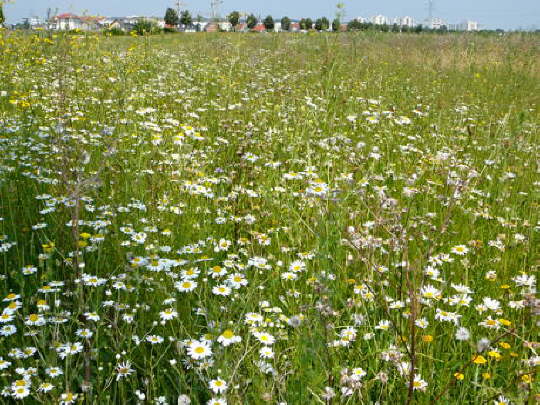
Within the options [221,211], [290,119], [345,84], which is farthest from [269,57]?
[221,211]

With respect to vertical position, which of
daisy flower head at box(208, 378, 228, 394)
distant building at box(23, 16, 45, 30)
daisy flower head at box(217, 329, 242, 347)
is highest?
distant building at box(23, 16, 45, 30)

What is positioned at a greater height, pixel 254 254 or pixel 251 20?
pixel 251 20

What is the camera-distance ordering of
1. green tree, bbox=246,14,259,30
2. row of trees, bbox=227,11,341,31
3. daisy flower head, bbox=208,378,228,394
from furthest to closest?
green tree, bbox=246,14,259,30 → row of trees, bbox=227,11,341,31 → daisy flower head, bbox=208,378,228,394

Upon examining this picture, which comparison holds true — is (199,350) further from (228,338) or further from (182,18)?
(182,18)

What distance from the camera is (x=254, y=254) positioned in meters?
2.22

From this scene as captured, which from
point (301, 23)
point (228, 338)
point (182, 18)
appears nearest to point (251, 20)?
point (228, 338)

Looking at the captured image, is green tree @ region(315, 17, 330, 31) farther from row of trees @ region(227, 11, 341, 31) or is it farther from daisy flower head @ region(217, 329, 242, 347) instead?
daisy flower head @ region(217, 329, 242, 347)

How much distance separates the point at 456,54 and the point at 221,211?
10017 millimetres

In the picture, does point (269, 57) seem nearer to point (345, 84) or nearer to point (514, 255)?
point (345, 84)

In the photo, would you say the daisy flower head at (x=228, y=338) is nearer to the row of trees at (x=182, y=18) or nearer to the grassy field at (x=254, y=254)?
the grassy field at (x=254, y=254)

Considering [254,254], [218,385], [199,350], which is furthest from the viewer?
[254,254]

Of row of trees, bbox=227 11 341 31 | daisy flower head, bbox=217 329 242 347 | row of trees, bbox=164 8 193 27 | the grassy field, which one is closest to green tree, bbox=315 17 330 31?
row of trees, bbox=227 11 341 31

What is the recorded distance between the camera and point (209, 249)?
2.33 metres

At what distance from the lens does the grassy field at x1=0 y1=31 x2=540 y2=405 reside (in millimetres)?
1486
